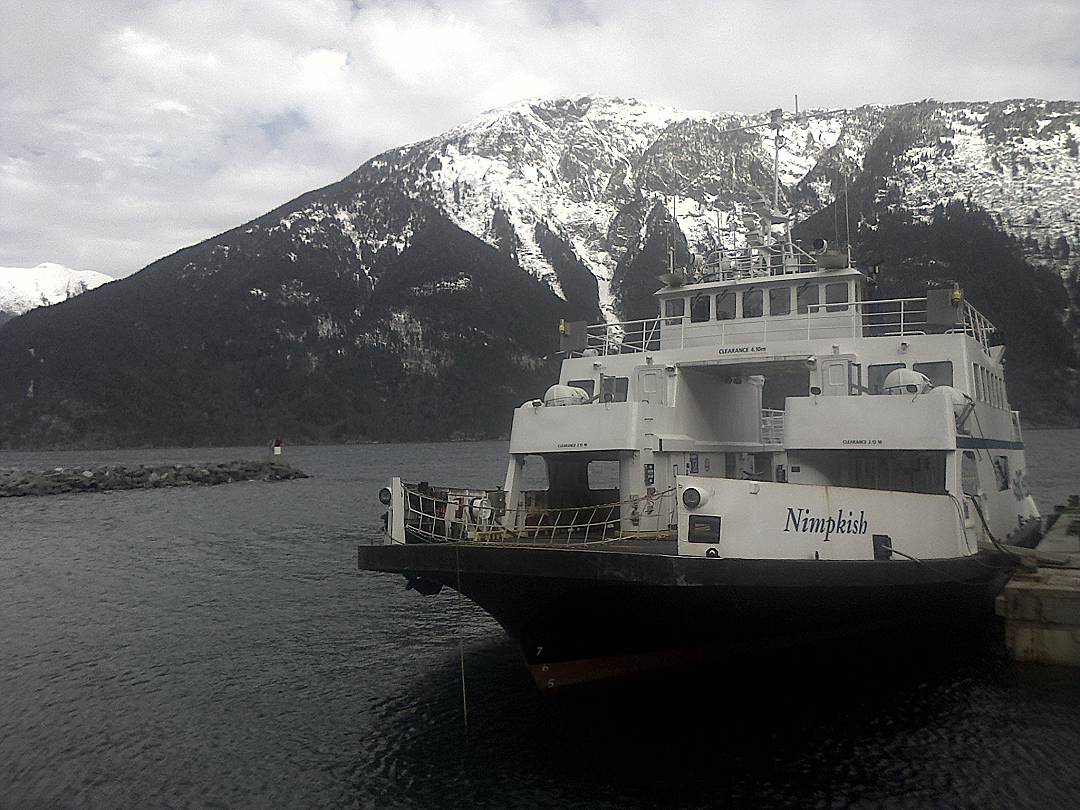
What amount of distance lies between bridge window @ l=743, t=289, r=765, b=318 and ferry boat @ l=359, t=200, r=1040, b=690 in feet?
0.15

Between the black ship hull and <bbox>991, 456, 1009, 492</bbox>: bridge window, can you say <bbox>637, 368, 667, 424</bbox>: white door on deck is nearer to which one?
the black ship hull

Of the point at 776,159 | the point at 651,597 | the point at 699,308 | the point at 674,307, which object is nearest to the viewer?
the point at 651,597

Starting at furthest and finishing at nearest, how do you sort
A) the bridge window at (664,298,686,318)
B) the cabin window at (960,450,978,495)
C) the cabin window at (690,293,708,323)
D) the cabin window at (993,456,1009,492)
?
the bridge window at (664,298,686,318)
the cabin window at (690,293,708,323)
the cabin window at (993,456,1009,492)
the cabin window at (960,450,978,495)

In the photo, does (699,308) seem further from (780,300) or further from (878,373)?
(878,373)

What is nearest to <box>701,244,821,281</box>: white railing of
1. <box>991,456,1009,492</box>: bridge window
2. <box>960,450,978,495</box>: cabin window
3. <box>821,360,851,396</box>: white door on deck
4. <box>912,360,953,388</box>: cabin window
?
<box>821,360,851,396</box>: white door on deck

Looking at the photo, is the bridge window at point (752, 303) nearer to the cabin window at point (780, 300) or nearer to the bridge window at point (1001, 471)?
the cabin window at point (780, 300)

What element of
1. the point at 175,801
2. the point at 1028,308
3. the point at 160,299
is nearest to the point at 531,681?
the point at 175,801

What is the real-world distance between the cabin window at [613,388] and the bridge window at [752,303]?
3423 mm

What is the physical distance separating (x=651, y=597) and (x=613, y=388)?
707cm

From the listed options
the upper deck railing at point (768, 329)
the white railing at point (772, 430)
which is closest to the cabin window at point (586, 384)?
the upper deck railing at point (768, 329)

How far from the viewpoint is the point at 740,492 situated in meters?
11.6

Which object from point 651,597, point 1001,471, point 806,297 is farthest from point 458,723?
point 1001,471

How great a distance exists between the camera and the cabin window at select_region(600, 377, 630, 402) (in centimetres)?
1783

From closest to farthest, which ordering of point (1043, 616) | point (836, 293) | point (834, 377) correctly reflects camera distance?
point (1043, 616) → point (834, 377) → point (836, 293)
